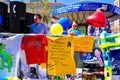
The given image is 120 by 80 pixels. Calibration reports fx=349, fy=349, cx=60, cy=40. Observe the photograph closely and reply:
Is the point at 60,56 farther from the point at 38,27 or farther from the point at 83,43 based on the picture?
the point at 38,27

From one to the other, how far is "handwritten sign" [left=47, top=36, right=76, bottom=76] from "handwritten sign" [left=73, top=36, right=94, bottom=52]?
36 centimetres

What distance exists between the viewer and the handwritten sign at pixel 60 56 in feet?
20.2

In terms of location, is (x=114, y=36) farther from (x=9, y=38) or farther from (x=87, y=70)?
(x=9, y=38)

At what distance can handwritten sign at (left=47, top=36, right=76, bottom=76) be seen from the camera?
243 inches

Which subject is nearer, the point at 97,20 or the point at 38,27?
the point at 38,27

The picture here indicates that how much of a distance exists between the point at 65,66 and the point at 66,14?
1616 centimetres

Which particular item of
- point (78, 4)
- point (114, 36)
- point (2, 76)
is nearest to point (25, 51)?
point (2, 76)

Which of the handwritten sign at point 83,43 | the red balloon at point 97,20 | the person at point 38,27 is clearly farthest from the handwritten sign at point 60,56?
the red balloon at point 97,20

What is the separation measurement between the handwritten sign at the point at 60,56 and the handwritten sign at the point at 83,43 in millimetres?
358

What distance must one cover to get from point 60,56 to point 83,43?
81 centimetres

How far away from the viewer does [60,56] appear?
20.4 feet

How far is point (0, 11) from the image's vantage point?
7.71 metres

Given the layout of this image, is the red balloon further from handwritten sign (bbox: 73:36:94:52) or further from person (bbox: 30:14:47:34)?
handwritten sign (bbox: 73:36:94:52)

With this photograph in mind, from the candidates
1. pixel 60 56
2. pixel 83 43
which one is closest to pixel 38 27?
pixel 83 43
